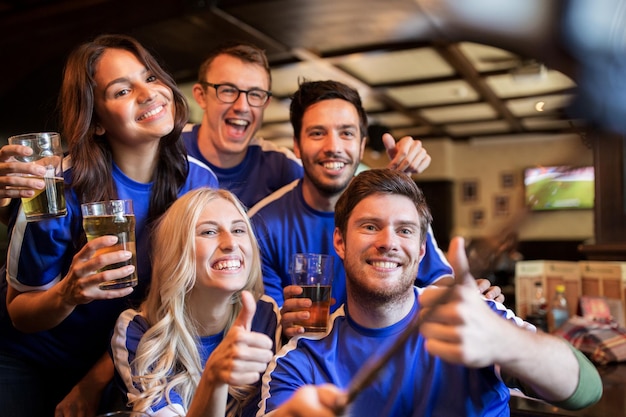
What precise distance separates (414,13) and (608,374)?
9.55 feet

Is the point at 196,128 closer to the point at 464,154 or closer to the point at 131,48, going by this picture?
the point at 131,48

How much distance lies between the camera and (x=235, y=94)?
2.65 meters

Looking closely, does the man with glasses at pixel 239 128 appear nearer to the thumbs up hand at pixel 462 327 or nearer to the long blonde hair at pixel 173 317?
the long blonde hair at pixel 173 317

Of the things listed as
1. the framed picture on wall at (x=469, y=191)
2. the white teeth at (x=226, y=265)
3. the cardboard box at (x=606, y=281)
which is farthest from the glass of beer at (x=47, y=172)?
the framed picture on wall at (x=469, y=191)

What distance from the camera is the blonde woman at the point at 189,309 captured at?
180 cm

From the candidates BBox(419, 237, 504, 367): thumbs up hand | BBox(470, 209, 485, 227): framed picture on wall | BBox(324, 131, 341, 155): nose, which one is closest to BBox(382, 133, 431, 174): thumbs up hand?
BBox(324, 131, 341, 155): nose

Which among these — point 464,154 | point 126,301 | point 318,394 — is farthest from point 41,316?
point 464,154

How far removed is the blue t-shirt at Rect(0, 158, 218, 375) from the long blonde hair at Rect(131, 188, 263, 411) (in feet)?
0.43

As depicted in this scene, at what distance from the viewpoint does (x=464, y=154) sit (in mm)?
12297

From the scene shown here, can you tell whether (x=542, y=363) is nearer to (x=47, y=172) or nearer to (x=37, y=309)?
(x=47, y=172)

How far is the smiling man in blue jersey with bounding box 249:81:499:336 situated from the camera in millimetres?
2287

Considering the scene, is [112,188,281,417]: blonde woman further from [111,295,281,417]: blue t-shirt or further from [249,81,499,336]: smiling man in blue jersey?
[249,81,499,336]: smiling man in blue jersey

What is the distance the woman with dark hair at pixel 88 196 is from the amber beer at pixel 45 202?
0.60 feet

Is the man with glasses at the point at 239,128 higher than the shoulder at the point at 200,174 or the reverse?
higher
